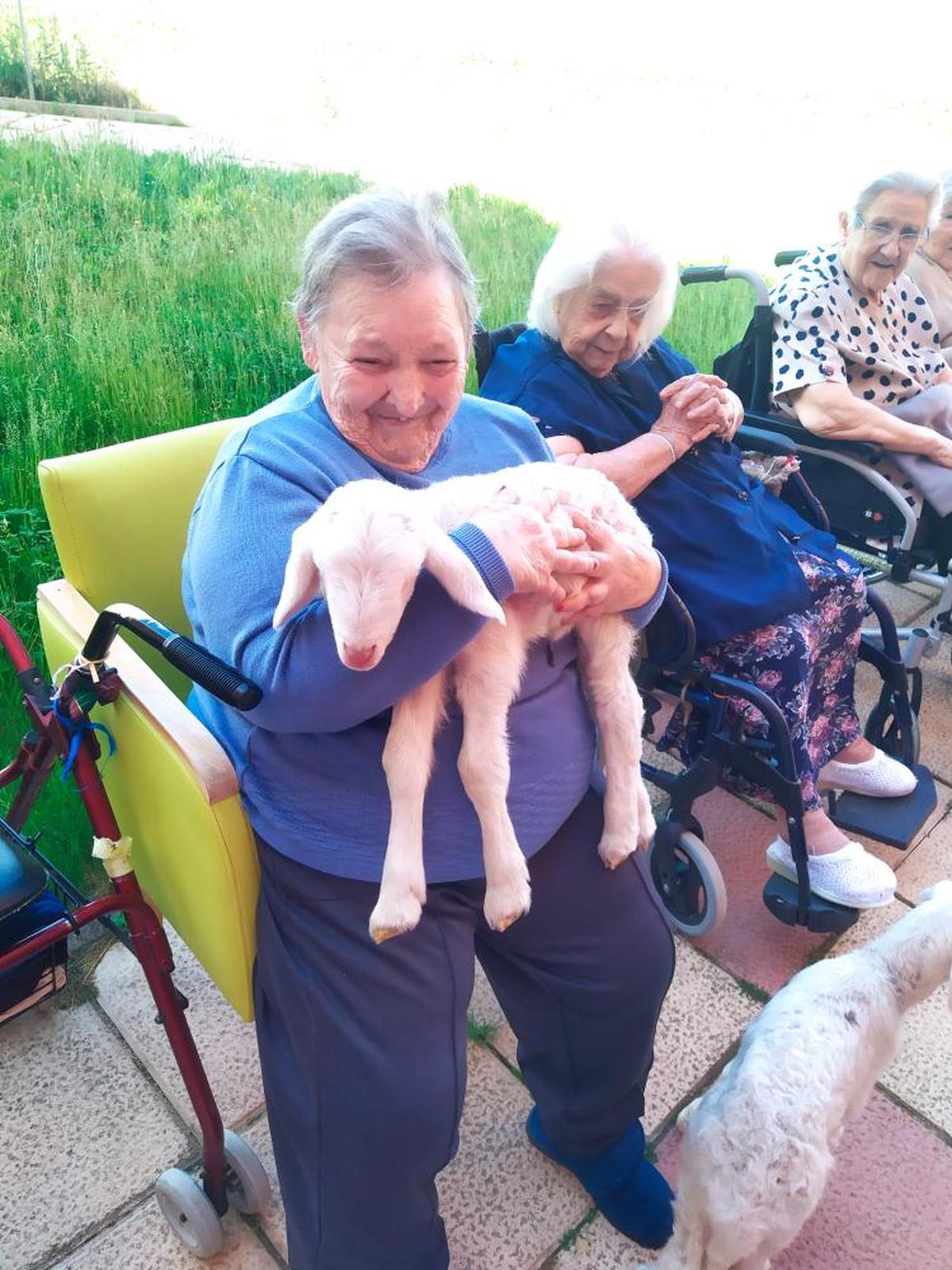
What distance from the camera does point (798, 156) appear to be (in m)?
8.31

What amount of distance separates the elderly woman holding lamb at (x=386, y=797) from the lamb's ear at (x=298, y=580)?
7 cm

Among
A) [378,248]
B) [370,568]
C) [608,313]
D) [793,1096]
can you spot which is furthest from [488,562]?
[608,313]

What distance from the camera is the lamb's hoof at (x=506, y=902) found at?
1.48 meters

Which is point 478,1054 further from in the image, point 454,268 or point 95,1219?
point 454,268

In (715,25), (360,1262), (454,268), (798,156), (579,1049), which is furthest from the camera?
(715,25)

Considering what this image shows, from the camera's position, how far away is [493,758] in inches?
56.3

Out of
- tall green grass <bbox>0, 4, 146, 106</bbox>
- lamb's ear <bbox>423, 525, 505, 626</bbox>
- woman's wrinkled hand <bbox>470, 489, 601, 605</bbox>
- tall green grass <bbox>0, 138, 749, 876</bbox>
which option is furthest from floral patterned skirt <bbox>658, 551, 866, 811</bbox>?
tall green grass <bbox>0, 4, 146, 106</bbox>

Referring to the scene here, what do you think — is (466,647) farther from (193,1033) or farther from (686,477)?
(193,1033)

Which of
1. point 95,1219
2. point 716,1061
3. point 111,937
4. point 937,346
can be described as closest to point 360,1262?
point 95,1219

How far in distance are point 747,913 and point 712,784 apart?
1.55ft

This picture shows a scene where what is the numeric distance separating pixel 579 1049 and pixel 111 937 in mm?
1354

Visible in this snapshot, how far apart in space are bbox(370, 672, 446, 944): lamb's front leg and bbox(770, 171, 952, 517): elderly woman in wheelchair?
7.23 feet

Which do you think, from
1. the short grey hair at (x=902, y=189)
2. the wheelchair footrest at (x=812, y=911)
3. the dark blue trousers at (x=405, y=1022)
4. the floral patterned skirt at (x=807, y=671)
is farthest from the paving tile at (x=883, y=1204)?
the short grey hair at (x=902, y=189)

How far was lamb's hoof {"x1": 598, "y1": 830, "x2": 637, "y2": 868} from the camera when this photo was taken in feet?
5.47
